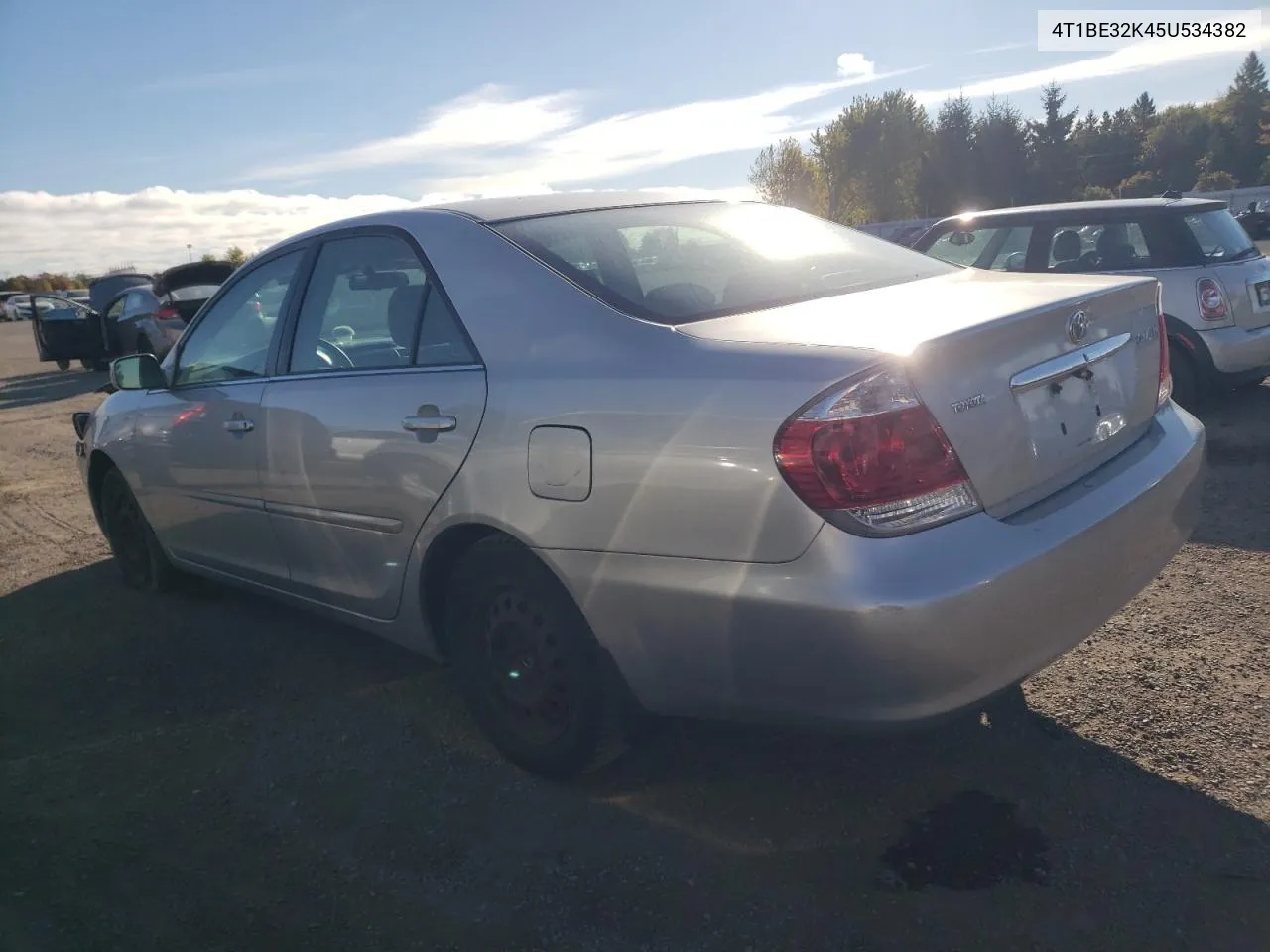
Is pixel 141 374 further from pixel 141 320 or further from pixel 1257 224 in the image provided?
pixel 1257 224

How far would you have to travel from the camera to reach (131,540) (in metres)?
5.30

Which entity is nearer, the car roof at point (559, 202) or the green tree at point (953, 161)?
the car roof at point (559, 202)

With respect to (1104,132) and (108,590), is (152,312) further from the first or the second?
(1104,132)

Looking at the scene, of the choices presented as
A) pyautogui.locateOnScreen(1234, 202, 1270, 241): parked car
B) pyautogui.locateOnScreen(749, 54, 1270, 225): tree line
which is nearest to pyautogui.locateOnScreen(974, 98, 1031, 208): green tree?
pyautogui.locateOnScreen(749, 54, 1270, 225): tree line

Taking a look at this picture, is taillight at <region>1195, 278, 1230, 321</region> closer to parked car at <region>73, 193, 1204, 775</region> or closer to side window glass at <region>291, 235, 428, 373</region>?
parked car at <region>73, 193, 1204, 775</region>

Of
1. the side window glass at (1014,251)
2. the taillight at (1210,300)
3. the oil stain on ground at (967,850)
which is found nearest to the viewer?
the oil stain on ground at (967,850)

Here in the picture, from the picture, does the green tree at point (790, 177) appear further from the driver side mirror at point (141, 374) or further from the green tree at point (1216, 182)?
the driver side mirror at point (141, 374)

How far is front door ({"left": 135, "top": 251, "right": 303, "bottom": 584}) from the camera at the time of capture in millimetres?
3996

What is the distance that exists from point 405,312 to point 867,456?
1706 mm

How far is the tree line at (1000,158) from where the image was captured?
203 ft

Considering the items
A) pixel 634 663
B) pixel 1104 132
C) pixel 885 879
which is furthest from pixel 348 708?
pixel 1104 132

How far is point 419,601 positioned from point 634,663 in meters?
0.91

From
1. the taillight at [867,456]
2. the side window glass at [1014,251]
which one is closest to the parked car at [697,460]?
the taillight at [867,456]

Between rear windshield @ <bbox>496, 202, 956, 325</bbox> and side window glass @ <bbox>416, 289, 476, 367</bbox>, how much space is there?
1.01ft
